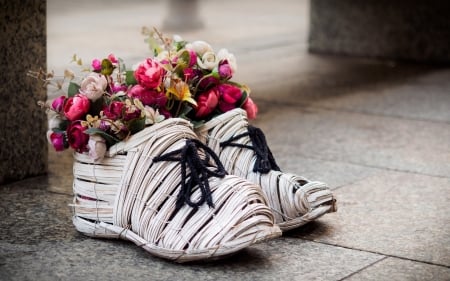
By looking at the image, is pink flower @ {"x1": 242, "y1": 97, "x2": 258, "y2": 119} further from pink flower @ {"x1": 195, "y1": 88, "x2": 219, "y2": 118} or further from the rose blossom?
the rose blossom

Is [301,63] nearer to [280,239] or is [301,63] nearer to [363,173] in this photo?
[363,173]

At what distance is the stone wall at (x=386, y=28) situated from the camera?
26.9ft

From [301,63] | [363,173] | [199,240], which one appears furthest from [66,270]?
[301,63]

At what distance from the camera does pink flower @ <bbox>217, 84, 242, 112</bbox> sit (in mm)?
3867

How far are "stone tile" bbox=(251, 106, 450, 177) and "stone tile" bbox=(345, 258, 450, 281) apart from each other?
1362 millimetres

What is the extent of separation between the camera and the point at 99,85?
3.65m

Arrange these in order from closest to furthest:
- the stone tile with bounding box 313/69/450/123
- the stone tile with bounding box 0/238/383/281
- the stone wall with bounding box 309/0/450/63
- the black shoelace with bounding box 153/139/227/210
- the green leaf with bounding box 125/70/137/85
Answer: the stone tile with bounding box 0/238/383/281, the black shoelace with bounding box 153/139/227/210, the green leaf with bounding box 125/70/137/85, the stone tile with bounding box 313/69/450/123, the stone wall with bounding box 309/0/450/63

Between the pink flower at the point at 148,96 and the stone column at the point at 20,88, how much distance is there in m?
0.93

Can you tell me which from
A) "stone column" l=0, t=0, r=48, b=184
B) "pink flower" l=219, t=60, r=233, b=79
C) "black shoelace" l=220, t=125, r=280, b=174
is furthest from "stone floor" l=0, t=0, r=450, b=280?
"pink flower" l=219, t=60, r=233, b=79

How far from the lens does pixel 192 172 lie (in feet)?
11.4

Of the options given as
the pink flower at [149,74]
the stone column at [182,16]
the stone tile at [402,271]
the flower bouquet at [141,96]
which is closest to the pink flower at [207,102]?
the flower bouquet at [141,96]

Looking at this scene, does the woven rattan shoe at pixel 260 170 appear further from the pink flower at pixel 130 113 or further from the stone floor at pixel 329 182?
the pink flower at pixel 130 113

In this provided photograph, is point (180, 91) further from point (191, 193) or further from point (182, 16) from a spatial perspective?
point (182, 16)

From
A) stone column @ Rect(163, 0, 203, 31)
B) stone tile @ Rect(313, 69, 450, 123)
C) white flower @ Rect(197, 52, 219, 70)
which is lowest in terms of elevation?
stone column @ Rect(163, 0, 203, 31)
